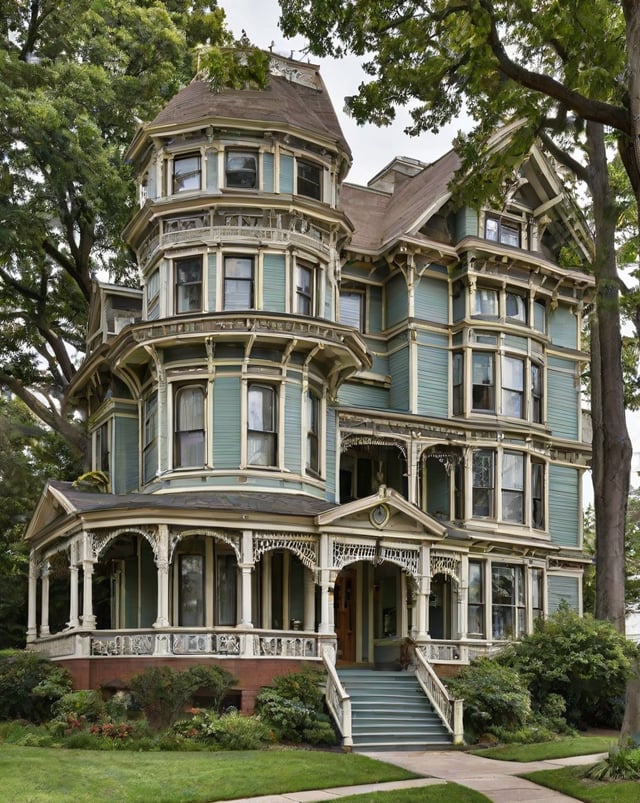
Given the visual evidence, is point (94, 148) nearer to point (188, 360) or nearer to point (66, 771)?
point (188, 360)

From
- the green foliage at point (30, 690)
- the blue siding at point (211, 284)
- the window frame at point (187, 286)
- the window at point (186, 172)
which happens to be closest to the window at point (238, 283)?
the blue siding at point (211, 284)

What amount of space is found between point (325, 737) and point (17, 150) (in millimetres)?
21478

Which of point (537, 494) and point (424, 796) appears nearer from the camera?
point (424, 796)

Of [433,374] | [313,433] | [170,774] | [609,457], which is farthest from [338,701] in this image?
[433,374]

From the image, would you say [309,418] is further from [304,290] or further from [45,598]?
[45,598]

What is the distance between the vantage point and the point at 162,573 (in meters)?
23.4

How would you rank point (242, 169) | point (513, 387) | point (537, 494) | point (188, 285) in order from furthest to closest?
Result: point (537, 494) < point (513, 387) < point (242, 169) < point (188, 285)

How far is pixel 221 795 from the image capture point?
1530 centimetres

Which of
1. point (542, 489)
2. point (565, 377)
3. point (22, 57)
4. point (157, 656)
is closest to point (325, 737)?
point (157, 656)

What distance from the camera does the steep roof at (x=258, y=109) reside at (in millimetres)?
27797

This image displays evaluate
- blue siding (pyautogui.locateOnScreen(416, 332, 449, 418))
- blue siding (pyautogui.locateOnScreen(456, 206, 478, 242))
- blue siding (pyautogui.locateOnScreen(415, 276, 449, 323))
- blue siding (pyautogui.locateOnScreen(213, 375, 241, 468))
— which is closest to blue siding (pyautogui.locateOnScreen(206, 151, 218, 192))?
blue siding (pyautogui.locateOnScreen(213, 375, 241, 468))

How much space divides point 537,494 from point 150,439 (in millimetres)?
11637

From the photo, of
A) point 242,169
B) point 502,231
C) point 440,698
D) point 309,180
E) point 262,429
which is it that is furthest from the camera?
point 502,231

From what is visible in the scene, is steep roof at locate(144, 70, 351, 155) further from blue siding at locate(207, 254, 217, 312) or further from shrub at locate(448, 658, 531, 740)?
shrub at locate(448, 658, 531, 740)
